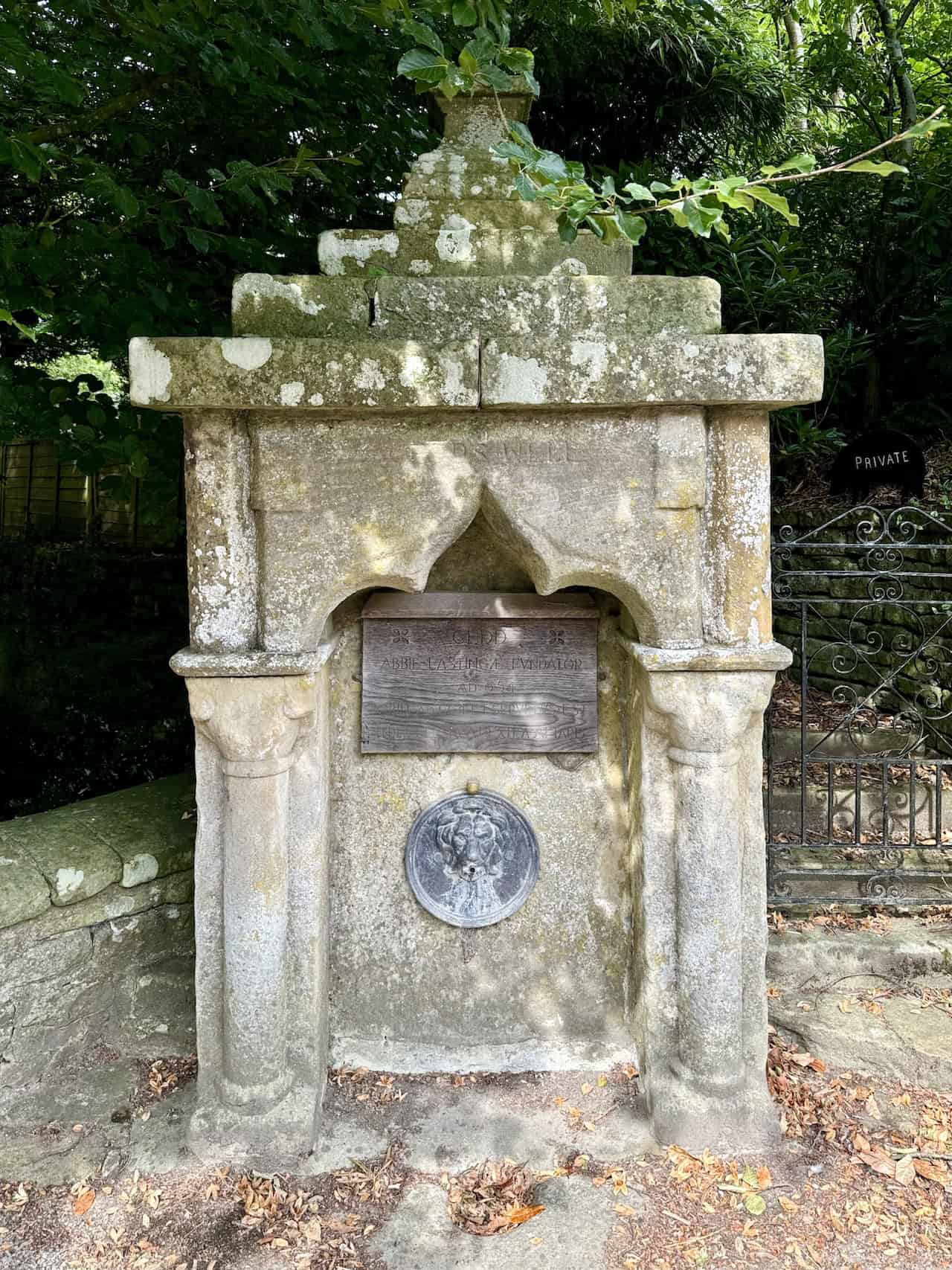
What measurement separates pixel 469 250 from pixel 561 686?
1351 mm

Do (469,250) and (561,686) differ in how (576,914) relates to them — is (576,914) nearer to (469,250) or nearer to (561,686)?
(561,686)

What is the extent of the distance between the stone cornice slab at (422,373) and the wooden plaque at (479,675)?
70 cm

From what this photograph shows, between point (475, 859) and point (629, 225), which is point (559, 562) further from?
point (475, 859)

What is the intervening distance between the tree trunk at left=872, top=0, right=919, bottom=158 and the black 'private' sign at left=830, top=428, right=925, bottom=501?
118 inches

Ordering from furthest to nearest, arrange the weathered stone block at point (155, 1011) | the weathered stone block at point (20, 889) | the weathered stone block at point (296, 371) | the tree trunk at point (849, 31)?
the tree trunk at point (849, 31)
the weathered stone block at point (155, 1011)
the weathered stone block at point (20, 889)
the weathered stone block at point (296, 371)

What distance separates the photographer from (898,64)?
6.47m

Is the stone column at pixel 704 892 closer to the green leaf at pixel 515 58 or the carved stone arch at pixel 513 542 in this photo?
the carved stone arch at pixel 513 542

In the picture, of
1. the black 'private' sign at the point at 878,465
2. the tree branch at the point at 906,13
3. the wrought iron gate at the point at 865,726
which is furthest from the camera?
the tree branch at the point at 906,13

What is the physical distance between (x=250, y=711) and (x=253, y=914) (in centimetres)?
60

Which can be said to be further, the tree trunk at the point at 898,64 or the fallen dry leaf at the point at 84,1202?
→ the tree trunk at the point at 898,64

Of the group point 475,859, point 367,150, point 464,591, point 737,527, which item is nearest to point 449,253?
point 464,591

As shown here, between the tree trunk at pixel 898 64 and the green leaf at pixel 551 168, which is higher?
the tree trunk at pixel 898 64

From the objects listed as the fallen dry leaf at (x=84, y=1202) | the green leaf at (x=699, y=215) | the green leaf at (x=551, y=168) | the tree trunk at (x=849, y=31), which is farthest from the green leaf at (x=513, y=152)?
the tree trunk at (x=849, y=31)

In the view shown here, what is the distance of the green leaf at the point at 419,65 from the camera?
181 centimetres
